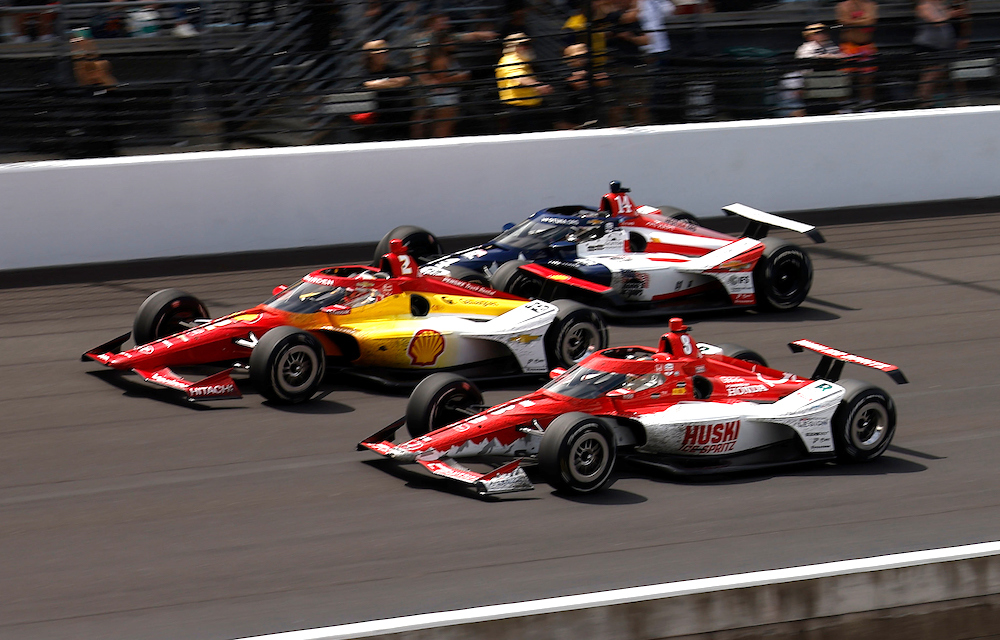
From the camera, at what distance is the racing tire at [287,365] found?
334 inches

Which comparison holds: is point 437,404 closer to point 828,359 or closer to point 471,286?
point 828,359

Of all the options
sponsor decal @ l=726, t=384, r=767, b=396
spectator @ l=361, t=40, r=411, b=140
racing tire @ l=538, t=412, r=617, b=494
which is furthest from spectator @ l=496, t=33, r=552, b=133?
racing tire @ l=538, t=412, r=617, b=494

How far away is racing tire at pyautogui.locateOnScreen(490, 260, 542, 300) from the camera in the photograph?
10688 millimetres

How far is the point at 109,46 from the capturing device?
14.4 metres

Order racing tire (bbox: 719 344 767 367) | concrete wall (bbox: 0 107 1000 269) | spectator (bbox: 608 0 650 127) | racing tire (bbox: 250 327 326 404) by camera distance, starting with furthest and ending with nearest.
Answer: spectator (bbox: 608 0 650 127)
concrete wall (bbox: 0 107 1000 269)
racing tire (bbox: 250 327 326 404)
racing tire (bbox: 719 344 767 367)

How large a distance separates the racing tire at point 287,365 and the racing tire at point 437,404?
1.40 metres

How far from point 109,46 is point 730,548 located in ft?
34.8

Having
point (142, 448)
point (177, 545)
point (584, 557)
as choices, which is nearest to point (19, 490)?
point (142, 448)

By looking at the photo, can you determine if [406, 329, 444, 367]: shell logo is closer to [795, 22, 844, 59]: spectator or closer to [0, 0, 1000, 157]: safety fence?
[0, 0, 1000, 157]: safety fence

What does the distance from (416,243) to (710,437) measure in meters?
5.12

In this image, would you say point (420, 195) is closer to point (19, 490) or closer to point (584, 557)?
point (19, 490)

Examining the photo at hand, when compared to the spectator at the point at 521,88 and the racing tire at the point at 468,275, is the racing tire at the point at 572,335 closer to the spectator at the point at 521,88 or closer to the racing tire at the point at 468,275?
the racing tire at the point at 468,275

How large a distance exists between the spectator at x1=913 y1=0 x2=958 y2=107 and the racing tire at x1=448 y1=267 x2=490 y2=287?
7384 millimetres

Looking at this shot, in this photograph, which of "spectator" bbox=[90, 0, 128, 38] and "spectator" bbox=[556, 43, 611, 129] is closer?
"spectator" bbox=[90, 0, 128, 38]
